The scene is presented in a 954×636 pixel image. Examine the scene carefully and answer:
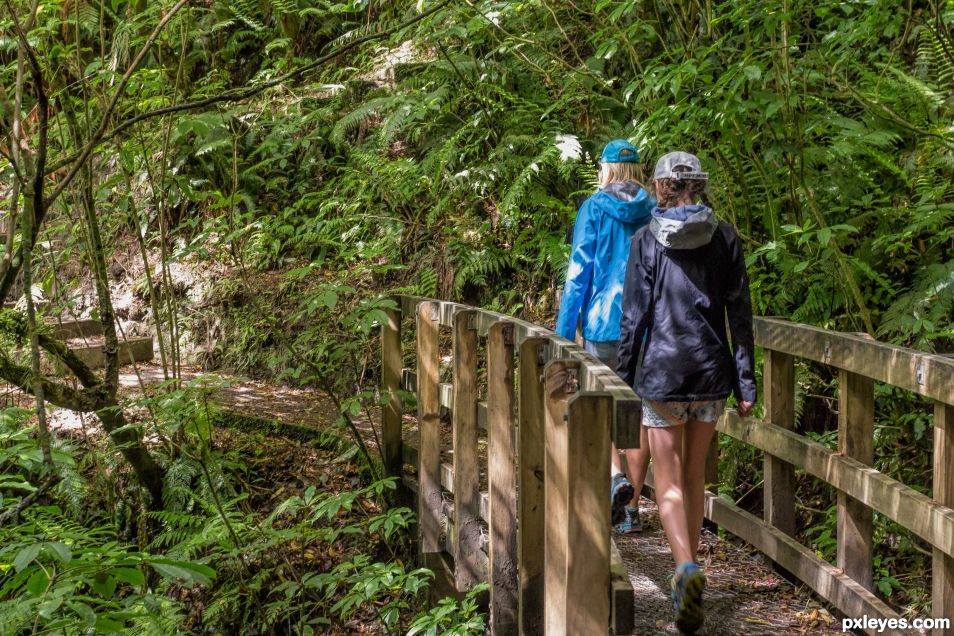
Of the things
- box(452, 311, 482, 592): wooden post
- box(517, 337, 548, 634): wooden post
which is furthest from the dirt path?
box(452, 311, 482, 592): wooden post

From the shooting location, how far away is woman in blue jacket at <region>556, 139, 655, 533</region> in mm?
4734

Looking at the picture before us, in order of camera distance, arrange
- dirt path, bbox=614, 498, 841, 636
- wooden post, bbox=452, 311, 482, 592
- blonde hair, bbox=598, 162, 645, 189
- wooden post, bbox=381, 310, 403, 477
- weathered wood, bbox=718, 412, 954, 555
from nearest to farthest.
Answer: weathered wood, bbox=718, 412, 954, 555 < dirt path, bbox=614, 498, 841, 636 < blonde hair, bbox=598, 162, 645, 189 < wooden post, bbox=452, 311, 482, 592 < wooden post, bbox=381, 310, 403, 477

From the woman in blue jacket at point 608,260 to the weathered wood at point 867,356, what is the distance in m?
0.87

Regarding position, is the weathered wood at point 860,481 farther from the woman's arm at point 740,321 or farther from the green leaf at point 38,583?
the green leaf at point 38,583

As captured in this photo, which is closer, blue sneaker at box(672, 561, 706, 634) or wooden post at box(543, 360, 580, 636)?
wooden post at box(543, 360, 580, 636)

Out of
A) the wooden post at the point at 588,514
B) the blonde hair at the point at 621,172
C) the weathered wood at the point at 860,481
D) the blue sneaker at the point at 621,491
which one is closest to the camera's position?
the wooden post at the point at 588,514

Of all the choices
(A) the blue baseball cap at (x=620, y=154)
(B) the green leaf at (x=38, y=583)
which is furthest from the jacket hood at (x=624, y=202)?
(B) the green leaf at (x=38, y=583)

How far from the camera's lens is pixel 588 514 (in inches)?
118

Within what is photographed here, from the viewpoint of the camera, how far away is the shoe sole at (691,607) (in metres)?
3.65

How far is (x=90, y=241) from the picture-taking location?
6.51 m

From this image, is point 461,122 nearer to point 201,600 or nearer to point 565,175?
point 565,175

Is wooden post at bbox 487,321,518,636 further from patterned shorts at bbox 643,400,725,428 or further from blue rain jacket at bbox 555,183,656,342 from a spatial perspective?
patterned shorts at bbox 643,400,725,428

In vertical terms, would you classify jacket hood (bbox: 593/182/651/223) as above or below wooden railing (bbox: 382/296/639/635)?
above

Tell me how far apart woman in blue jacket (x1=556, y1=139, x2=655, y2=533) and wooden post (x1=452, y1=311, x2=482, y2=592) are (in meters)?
0.61
